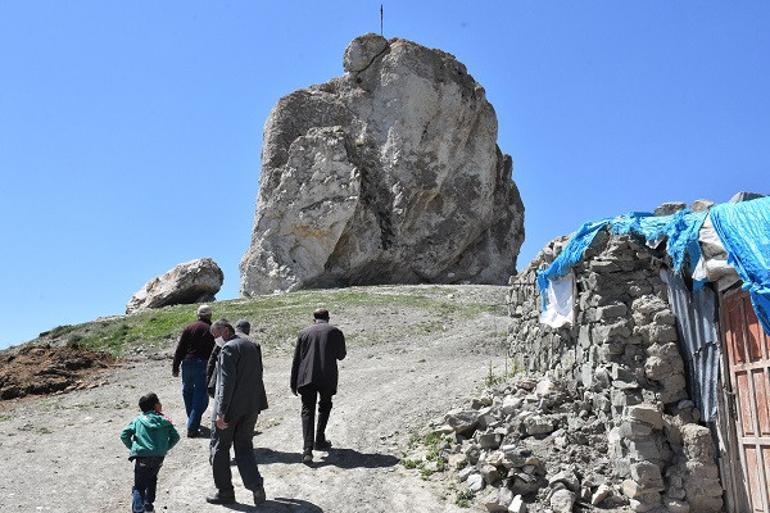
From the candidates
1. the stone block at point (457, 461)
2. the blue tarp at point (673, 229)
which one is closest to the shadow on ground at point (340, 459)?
the stone block at point (457, 461)

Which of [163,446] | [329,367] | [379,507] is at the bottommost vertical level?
[379,507]

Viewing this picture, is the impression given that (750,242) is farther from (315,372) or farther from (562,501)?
(315,372)

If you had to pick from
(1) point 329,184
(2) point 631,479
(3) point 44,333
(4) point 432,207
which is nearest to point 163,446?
(2) point 631,479

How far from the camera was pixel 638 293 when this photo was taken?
27.4 feet

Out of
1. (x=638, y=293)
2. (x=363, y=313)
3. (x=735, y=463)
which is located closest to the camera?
(x=735, y=463)

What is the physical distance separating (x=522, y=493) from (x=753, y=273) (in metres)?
3.20

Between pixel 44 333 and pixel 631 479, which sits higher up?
pixel 44 333

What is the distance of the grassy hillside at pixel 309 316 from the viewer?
2272 centimetres

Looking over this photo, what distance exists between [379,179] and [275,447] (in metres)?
32.8

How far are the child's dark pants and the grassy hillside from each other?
13.6 metres

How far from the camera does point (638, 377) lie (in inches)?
315

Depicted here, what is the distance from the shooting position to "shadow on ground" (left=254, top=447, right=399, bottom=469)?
920 cm

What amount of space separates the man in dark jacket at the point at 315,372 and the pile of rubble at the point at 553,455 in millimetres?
1583

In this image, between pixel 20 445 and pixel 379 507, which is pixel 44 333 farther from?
pixel 379 507
